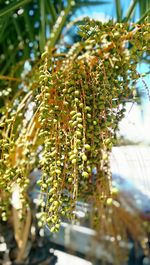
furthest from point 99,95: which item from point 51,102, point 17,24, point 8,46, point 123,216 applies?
point 123,216

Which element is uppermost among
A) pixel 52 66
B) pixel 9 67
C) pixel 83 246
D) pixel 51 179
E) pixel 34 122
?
pixel 9 67

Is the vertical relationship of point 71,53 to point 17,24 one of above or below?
below

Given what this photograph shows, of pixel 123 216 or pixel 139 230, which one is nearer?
pixel 123 216

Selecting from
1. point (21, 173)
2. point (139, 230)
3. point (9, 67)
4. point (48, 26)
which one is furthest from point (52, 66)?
point (139, 230)

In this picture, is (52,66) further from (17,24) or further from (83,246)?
(83,246)

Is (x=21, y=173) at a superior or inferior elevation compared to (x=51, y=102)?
inferior

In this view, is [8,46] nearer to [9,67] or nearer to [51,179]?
[9,67]

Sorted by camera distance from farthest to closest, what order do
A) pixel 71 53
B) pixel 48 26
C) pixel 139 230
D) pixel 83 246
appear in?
pixel 83 246, pixel 139 230, pixel 48 26, pixel 71 53

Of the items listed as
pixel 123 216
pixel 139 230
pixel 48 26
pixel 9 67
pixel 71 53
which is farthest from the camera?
pixel 139 230

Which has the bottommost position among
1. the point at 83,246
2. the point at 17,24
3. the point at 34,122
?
the point at 83,246
